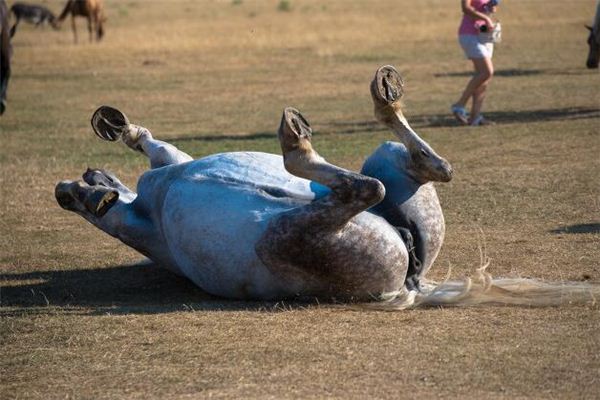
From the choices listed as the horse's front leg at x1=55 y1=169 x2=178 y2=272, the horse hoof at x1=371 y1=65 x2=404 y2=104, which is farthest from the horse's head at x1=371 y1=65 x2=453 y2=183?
the horse's front leg at x1=55 y1=169 x2=178 y2=272

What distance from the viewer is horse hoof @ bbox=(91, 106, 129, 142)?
7891 mm

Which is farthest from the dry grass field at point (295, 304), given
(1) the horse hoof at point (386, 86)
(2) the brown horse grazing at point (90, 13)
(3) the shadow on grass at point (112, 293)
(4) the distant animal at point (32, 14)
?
(4) the distant animal at point (32, 14)

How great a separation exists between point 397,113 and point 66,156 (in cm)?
748

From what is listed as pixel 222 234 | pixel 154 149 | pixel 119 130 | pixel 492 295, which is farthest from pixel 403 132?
pixel 119 130

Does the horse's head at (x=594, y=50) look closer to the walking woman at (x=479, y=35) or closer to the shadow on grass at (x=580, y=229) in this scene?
the walking woman at (x=479, y=35)

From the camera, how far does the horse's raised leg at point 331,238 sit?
5.88 meters

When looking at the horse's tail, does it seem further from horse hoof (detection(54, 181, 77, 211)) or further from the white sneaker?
the white sneaker

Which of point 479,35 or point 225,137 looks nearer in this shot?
point 479,35

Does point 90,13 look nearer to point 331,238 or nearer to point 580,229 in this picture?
point 580,229

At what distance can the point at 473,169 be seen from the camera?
11195 millimetres

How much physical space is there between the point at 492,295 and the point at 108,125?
9.71 feet

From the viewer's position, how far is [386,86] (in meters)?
6.41

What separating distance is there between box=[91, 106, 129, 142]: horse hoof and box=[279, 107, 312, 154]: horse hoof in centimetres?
227

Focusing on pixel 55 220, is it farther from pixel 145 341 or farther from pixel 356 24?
pixel 356 24
